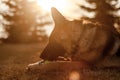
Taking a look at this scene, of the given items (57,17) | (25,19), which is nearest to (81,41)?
(57,17)

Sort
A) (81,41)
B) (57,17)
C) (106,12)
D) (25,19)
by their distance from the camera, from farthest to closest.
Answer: (25,19) < (106,12) < (57,17) < (81,41)

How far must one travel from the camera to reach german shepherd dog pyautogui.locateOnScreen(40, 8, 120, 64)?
7734 mm

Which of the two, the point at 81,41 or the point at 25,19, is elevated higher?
the point at 81,41

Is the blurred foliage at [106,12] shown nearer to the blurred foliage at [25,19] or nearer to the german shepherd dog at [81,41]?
the blurred foliage at [25,19]

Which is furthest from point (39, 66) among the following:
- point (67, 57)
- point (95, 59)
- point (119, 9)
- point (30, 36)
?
point (30, 36)

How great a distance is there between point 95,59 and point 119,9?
512 inches

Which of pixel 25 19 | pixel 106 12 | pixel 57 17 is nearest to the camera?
pixel 57 17

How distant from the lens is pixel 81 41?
25.3 feet

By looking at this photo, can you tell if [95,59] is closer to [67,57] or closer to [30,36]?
[67,57]

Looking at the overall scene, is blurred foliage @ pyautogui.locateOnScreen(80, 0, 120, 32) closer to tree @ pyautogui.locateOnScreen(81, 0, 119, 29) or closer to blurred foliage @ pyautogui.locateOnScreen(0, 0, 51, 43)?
tree @ pyautogui.locateOnScreen(81, 0, 119, 29)

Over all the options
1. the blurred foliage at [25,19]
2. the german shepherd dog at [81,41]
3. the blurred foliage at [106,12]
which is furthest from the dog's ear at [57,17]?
the blurred foliage at [25,19]

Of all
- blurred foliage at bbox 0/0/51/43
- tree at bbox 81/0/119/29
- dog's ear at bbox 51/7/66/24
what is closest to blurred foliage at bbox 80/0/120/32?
tree at bbox 81/0/119/29

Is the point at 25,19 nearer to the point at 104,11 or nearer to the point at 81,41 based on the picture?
the point at 104,11

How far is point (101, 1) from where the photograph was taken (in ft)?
68.0
